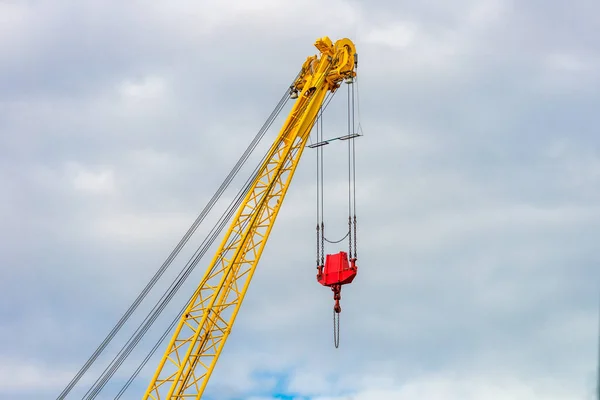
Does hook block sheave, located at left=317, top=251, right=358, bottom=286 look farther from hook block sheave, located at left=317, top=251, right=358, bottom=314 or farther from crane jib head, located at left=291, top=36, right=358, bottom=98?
crane jib head, located at left=291, top=36, right=358, bottom=98

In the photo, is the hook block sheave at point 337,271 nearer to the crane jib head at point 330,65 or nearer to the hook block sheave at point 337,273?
the hook block sheave at point 337,273

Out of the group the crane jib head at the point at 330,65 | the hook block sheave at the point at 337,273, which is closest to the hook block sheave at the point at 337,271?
the hook block sheave at the point at 337,273

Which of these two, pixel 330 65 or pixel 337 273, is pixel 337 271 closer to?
pixel 337 273

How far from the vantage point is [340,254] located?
94.4 metres

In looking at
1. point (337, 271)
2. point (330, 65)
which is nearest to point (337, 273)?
point (337, 271)

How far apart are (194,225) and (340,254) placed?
15748 mm

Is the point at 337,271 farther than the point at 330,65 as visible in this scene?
No

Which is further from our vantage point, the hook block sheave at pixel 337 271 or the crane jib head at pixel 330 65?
the crane jib head at pixel 330 65

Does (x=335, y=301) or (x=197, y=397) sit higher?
(x=335, y=301)

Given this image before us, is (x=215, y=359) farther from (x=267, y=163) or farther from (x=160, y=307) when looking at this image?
(x=267, y=163)

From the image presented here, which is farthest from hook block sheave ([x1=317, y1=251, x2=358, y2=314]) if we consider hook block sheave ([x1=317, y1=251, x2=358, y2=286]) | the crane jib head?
the crane jib head

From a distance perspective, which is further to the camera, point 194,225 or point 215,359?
point 194,225

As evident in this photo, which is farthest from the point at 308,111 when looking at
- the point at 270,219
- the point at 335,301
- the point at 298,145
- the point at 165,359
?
the point at 165,359

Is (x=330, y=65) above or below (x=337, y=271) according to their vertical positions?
above
